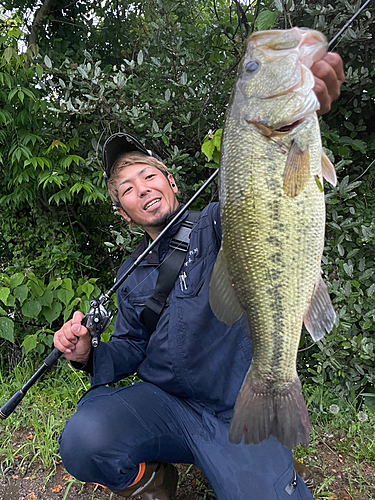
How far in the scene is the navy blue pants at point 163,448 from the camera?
1770 mm

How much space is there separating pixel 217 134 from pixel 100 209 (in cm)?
210

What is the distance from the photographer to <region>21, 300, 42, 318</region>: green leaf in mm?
3470

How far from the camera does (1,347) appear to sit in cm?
426

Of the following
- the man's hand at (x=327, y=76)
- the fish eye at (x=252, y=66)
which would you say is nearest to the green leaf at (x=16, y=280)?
the fish eye at (x=252, y=66)

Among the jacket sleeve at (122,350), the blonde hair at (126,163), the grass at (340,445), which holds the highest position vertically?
the blonde hair at (126,163)

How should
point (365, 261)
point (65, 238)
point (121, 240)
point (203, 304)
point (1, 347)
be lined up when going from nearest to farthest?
point (203, 304)
point (365, 261)
point (121, 240)
point (1, 347)
point (65, 238)

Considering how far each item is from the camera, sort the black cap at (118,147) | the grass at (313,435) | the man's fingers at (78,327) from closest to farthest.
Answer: the man's fingers at (78,327) < the grass at (313,435) < the black cap at (118,147)

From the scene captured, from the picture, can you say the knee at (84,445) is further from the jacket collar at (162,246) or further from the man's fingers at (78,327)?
the jacket collar at (162,246)

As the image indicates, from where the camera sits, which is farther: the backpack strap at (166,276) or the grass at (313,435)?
the grass at (313,435)

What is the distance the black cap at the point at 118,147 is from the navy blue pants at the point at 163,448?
4.70ft

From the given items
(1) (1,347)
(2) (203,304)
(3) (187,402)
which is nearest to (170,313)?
(2) (203,304)

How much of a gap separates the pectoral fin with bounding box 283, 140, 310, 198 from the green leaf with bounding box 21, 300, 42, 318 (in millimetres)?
2900

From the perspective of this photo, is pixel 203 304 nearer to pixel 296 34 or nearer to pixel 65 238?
pixel 296 34

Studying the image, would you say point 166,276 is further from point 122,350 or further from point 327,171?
point 327,171
